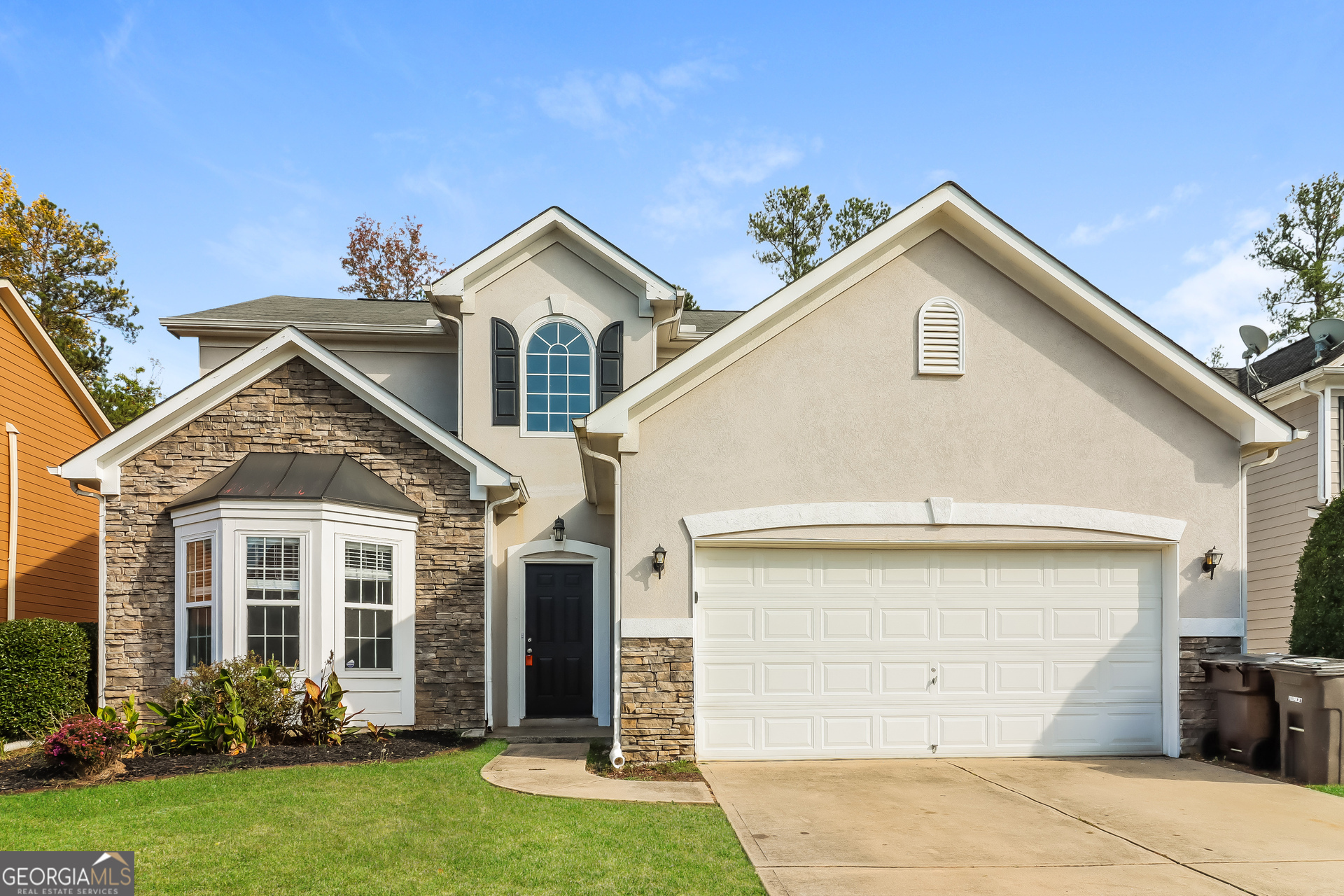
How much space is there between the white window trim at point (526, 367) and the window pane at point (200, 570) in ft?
14.8

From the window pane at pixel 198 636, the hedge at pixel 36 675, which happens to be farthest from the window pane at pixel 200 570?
the hedge at pixel 36 675

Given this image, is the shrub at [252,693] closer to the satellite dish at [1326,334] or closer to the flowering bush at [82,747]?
the flowering bush at [82,747]

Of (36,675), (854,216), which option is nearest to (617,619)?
(36,675)

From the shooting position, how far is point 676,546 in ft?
31.0

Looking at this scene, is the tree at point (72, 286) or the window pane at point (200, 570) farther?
the tree at point (72, 286)

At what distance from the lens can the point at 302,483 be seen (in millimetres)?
11312

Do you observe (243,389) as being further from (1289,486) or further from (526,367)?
(1289,486)

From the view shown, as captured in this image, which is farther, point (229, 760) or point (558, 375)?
point (558, 375)

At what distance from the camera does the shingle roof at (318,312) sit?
50.6 ft

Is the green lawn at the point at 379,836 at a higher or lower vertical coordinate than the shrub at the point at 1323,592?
lower

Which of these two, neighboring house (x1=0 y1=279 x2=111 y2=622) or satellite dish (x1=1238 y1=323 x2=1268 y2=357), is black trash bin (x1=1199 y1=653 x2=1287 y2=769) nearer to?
satellite dish (x1=1238 y1=323 x2=1268 y2=357)

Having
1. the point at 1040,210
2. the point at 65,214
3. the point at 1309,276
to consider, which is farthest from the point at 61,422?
the point at 1309,276

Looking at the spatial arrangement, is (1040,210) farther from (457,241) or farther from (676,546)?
(457,241)

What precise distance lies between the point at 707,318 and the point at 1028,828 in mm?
11993
